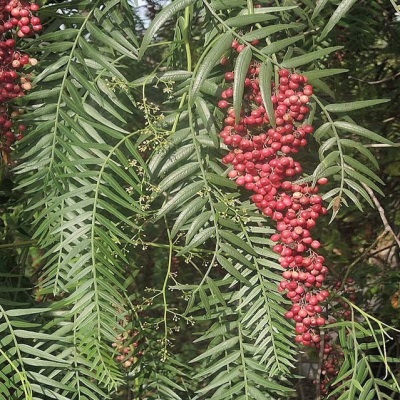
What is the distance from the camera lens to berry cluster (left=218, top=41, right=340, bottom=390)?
4.17ft

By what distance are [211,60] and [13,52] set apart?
421mm

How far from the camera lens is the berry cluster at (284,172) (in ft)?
4.17

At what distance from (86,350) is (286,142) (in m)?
0.53

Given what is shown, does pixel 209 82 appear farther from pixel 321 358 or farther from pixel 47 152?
pixel 321 358

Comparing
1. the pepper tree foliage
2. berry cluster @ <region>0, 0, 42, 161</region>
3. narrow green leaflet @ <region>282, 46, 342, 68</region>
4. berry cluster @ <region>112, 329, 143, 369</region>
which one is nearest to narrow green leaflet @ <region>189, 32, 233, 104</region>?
the pepper tree foliage

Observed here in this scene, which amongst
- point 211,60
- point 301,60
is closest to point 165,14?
point 211,60

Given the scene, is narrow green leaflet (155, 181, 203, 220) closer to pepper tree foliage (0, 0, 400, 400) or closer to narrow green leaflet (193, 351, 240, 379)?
pepper tree foliage (0, 0, 400, 400)

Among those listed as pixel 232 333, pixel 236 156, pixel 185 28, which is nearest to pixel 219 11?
pixel 185 28

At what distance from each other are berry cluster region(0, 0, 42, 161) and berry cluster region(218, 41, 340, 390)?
37 cm

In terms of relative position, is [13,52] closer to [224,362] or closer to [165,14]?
[165,14]

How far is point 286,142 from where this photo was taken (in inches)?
50.1

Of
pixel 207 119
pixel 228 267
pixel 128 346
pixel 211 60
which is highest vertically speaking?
pixel 211 60

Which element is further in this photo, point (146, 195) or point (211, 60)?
point (146, 195)

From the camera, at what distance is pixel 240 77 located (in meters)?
1.21
